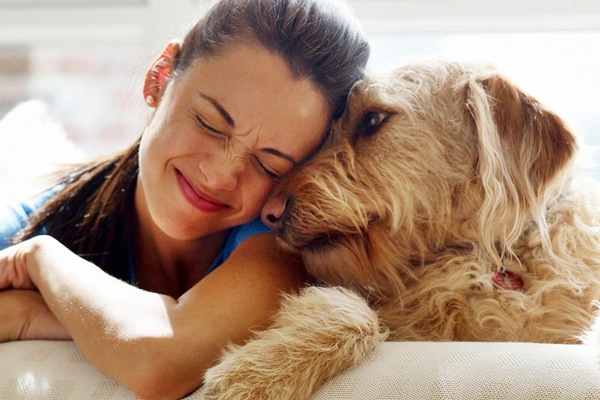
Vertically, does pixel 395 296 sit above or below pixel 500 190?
below

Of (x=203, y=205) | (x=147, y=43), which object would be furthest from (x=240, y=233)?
(x=147, y=43)

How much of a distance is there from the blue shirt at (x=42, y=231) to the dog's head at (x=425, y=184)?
14 cm

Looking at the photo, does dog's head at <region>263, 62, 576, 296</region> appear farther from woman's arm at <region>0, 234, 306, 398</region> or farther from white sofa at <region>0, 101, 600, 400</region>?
white sofa at <region>0, 101, 600, 400</region>

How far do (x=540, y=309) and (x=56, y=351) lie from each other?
2.88 feet

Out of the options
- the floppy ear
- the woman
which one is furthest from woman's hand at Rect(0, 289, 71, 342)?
the floppy ear

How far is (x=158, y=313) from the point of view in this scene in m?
1.11

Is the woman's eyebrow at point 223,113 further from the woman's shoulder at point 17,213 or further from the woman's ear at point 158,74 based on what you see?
the woman's shoulder at point 17,213

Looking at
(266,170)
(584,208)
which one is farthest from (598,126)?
(266,170)

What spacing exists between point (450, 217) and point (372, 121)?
A: 27 cm

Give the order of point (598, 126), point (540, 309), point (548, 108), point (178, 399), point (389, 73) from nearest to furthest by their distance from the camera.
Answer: point (178, 399)
point (540, 309)
point (548, 108)
point (389, 73)
point (598, 126)

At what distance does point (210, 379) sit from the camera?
0.99 m

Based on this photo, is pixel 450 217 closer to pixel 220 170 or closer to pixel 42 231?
pixel 220 170

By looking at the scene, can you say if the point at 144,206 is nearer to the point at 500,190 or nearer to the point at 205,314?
the point at 205,314

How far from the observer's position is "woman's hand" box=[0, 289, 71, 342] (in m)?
1.19
